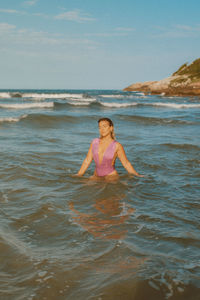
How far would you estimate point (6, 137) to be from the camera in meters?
10.6

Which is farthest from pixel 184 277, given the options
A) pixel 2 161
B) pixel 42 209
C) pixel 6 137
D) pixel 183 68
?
pixel 183 68

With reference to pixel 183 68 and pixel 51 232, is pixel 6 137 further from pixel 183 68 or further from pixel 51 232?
pixel 183 68

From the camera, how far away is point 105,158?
5.75 meters

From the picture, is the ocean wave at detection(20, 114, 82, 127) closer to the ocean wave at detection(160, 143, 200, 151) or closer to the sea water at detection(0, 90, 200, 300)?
the ocean wave at detection(160, 143, 200, 151)

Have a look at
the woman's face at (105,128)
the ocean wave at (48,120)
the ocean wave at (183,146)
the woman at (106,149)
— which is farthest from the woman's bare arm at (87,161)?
the ocean wave at (48,120)

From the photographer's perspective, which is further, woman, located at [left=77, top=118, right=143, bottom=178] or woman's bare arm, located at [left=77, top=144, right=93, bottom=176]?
woman's bare arm, located at [left=77, top=144, right=93, bottom=176]

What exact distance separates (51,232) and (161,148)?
661 centimetres

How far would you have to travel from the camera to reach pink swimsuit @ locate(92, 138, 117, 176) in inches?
224

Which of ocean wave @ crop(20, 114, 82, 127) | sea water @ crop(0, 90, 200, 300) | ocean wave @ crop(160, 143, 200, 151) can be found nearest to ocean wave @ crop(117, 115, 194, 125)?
ocean wave @ crop(20, 114, 82, 127)

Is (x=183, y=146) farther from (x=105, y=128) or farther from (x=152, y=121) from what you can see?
(x=152, y=121)

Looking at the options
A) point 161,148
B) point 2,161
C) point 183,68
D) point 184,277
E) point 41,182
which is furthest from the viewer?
point 183,68

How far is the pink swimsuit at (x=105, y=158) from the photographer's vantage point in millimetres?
5699

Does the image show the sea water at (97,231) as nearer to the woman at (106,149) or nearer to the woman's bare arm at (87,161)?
the woman's bare arm at (87,161)

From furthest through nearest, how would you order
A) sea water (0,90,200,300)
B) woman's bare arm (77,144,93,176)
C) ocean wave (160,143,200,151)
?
1. ocean wave (160,143,200,151)
2. woman's bare arm (77,144,93,176)
3. sea water (0,90,200,300)
